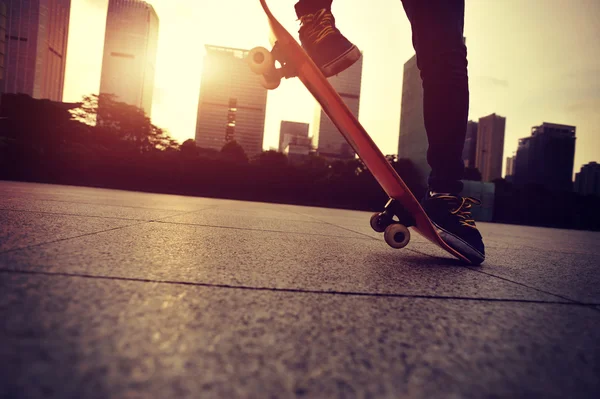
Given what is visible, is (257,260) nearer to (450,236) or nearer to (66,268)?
(66,268)

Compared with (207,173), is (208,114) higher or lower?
higher

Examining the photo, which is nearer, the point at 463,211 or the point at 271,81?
the point at 463,211

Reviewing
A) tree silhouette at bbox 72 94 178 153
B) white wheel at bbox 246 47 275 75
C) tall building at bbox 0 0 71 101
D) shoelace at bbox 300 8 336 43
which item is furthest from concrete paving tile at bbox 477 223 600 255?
tall building at bbox 0 0 71 101

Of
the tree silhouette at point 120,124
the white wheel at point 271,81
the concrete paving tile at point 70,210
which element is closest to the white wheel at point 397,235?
the white wheel at point 271,81

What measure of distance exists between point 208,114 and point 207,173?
276ft

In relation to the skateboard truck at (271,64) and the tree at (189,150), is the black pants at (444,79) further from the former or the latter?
the tree at (189,150)

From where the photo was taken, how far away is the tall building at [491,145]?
12106 cm

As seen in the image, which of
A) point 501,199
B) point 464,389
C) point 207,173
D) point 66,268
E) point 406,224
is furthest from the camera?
point 501,199

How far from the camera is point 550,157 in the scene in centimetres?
9681

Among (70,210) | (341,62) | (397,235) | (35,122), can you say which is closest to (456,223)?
(397,235)

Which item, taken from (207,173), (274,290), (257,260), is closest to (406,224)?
(257,260)

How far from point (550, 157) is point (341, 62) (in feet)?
393

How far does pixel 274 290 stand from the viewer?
2.11ft

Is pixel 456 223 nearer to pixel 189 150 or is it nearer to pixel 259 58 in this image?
pixel 259 58
